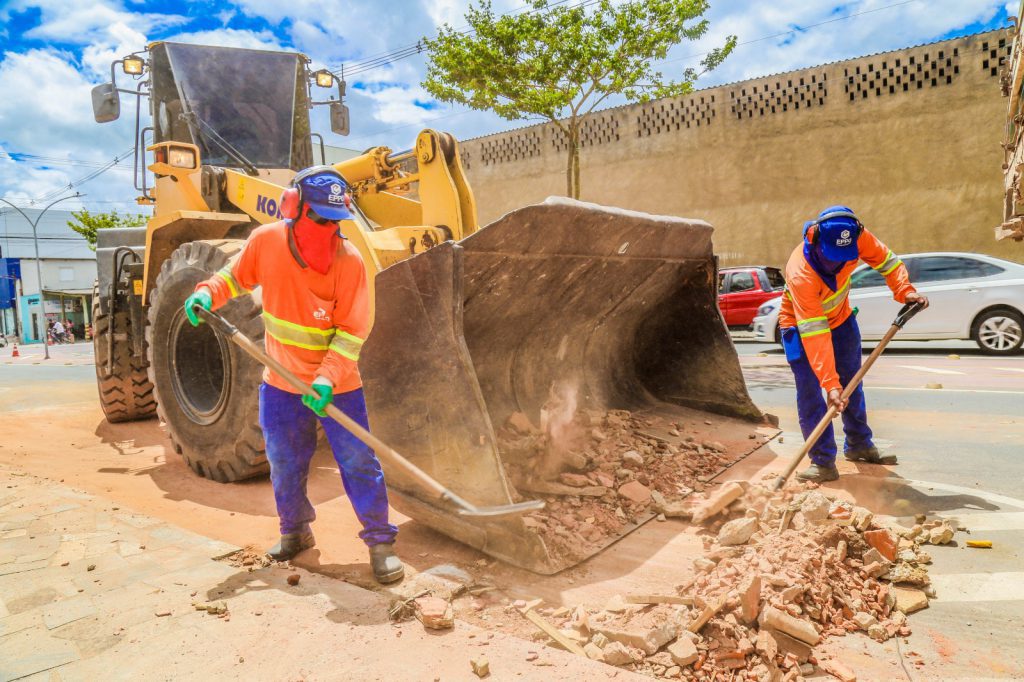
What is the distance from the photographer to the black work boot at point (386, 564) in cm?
298

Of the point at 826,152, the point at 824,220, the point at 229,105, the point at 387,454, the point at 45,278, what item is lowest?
the point at 387,454

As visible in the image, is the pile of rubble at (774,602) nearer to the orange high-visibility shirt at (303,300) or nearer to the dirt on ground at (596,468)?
the dirt on ground at (596,468)

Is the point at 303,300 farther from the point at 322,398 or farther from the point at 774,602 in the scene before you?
the point at 774,602

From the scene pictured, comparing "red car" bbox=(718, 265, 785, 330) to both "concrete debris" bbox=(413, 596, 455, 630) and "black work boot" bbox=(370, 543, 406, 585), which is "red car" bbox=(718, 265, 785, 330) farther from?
"concrete debris" bbox=(413, 596, 455, 630)

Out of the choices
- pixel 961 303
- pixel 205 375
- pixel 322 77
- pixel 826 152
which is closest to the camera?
pixel 205 375

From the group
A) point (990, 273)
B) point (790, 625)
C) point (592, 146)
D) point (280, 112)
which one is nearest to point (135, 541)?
point (790, 625)

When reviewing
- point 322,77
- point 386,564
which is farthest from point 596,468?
point 322,77

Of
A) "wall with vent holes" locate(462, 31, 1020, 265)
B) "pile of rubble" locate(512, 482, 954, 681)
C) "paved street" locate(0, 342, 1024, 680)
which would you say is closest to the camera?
"pile of rubble" locate(512, 482, 954, 681)

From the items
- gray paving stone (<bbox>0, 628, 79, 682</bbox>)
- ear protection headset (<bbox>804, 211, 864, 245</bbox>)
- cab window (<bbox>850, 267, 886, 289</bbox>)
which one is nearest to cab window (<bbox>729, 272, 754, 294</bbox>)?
cab window (<bbox>850, 267, 886, 289</bbox>)

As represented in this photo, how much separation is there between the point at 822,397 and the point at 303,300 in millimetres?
3205

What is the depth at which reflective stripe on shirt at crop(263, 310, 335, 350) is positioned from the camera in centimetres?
311

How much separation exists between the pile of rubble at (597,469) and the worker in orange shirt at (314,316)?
2.45ft

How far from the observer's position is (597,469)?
4070 mm

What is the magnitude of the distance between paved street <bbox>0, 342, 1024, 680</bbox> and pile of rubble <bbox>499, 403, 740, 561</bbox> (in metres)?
0.17
